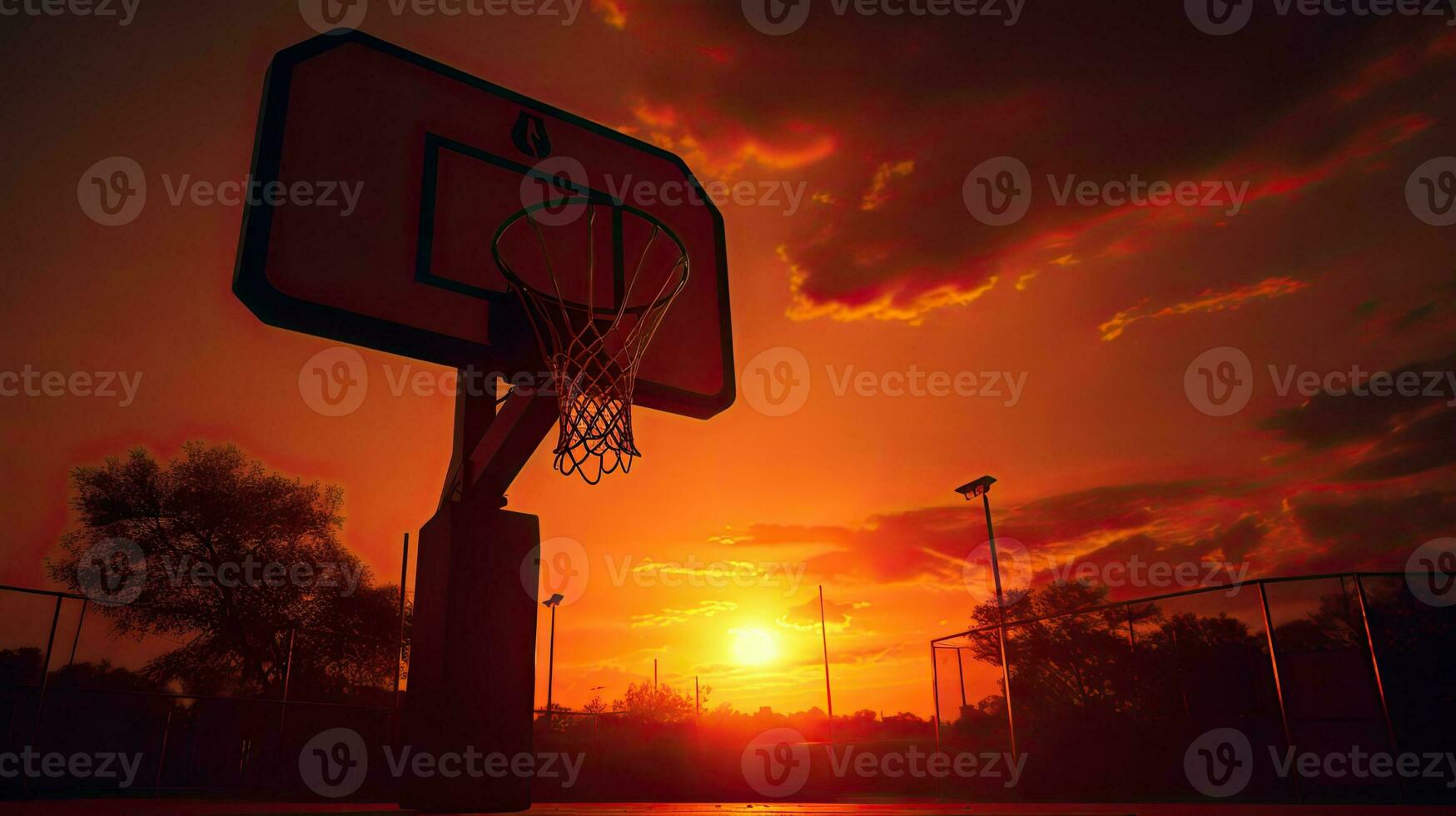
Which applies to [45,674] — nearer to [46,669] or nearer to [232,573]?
[46,669]

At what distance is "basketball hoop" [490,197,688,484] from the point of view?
4.85 metres

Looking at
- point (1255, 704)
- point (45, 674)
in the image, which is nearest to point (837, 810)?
point (1255, 704)

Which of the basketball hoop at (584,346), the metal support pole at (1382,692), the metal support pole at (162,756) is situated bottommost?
the metal support pole at (162,756)

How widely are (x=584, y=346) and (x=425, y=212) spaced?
1.30 metres

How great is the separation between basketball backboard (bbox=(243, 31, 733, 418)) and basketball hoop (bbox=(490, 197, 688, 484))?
0.36 feet

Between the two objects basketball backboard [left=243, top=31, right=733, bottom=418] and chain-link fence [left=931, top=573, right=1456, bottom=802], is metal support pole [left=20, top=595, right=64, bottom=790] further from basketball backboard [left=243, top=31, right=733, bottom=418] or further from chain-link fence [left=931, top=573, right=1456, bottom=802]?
chain-link fence [left=931, top=573, right=1456, bottom=802]

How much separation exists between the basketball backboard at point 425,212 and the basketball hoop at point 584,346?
0.36 feet

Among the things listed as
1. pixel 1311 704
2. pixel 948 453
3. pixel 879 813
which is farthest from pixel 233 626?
pixel 1311 704

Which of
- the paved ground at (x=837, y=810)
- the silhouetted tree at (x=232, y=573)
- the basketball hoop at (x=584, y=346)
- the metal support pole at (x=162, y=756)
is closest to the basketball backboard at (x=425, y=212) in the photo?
the basketball hoop at (x=584, y=346)

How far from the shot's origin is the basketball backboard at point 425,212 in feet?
13.9

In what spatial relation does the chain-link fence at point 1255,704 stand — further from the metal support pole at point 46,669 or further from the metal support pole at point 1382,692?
the metal support pole at point 46,669

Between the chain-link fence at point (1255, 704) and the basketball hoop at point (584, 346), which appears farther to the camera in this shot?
the chain-link fence at point (1255, 704)

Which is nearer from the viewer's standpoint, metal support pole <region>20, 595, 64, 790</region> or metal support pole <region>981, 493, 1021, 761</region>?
metal support pole <region>20, 595, 64, 790</region>

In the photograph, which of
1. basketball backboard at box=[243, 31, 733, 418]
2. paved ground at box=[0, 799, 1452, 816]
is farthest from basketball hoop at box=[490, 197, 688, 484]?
paved ground at box=[0, 799, 1452, 816]
